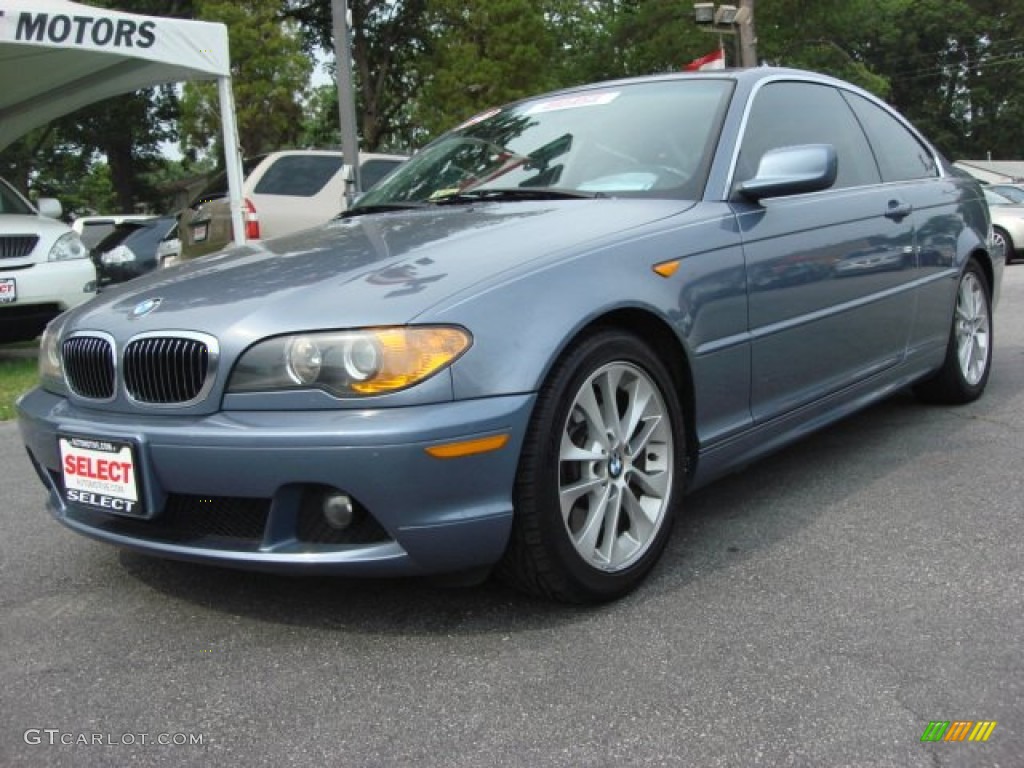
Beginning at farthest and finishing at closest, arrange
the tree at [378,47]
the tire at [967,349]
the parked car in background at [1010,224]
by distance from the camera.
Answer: the tree at [378,47] < the parked car in background at [1010,224] < the tire at [967,349]

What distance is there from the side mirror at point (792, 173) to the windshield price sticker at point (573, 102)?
2.41 ft

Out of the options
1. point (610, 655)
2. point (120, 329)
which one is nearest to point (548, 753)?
point (610, 655)

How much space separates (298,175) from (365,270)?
6.78 metres

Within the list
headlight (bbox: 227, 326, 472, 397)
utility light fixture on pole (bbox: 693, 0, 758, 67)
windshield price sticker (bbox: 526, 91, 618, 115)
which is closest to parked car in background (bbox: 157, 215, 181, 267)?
windshield price sticker (bbox: 526, 91, 618, 115)

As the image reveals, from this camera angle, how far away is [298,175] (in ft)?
29.2

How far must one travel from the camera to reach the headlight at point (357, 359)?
2.19 meters

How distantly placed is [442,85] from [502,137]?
53.1 ft

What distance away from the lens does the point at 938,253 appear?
4156 millimetres

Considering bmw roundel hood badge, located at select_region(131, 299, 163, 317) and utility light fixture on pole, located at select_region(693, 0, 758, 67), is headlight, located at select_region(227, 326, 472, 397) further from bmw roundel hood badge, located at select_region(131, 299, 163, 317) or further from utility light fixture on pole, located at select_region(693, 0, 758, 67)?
utility light fixture on pole, located at select_region(693, 0, 758, 67)

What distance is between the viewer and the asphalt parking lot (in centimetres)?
193

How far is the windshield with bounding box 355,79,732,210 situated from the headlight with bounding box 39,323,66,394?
127 cm

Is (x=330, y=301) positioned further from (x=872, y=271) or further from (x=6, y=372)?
(x=6, y=372)

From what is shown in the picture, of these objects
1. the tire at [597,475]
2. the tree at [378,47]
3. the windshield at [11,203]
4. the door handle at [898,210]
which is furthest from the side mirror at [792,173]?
the tree at [378,47]

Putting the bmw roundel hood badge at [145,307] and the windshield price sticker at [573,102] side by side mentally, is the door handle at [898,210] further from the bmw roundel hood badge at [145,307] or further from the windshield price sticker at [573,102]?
the bmw roundel hood badge at [145,307]
